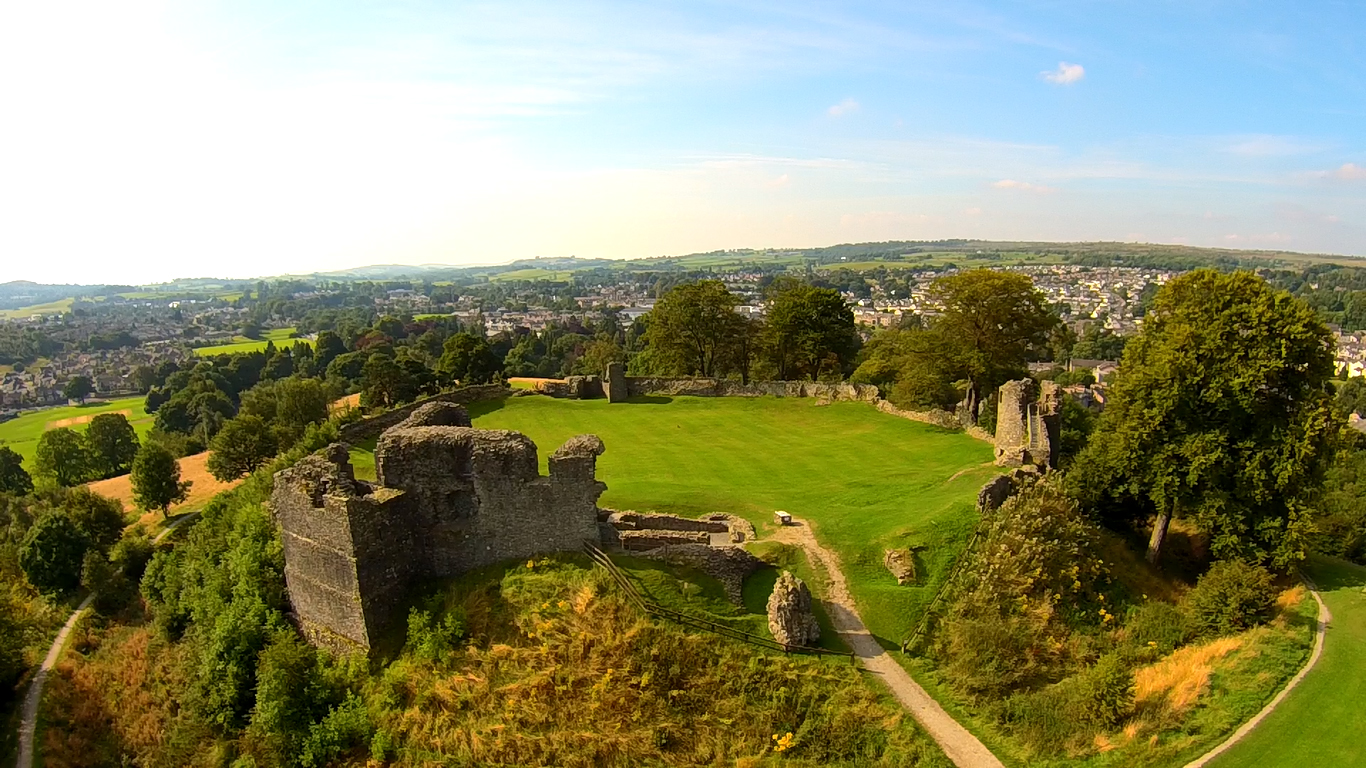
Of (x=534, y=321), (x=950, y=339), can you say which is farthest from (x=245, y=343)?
(x=950, y=339)

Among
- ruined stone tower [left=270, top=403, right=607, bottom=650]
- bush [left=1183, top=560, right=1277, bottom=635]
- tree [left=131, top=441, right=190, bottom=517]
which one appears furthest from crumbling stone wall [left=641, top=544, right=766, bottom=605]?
tree [left=131, top=441, right=190, bottom=517]

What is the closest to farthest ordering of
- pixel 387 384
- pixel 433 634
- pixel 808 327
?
pixel 433 634, pixel 808 327, pixel 387 384

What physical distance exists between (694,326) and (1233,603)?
105 ft

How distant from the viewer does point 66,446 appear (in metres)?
46.7

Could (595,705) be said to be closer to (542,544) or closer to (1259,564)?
(542,544)

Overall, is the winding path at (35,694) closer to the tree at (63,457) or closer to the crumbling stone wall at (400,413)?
the crumbling stone wall at (400,413)

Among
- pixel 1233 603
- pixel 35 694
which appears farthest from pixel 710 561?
pixel 35 694

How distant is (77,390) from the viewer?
94688 millimetres

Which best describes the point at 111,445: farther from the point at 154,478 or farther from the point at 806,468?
the point at 806,468

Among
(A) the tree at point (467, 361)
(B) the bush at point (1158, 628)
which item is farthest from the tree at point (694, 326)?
(B) the bush at point (1158, 628)

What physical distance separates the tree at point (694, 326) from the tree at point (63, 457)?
37612 millimetres

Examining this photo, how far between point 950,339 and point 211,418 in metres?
60.8

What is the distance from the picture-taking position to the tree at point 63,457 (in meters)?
46.0

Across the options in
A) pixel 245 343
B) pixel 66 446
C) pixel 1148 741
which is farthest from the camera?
pixel 245 343
